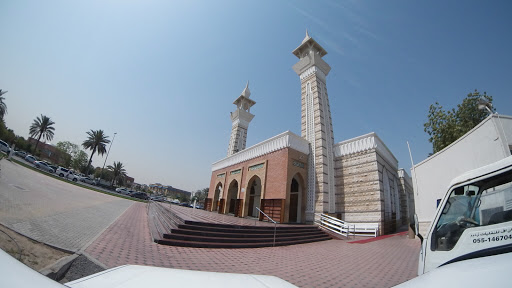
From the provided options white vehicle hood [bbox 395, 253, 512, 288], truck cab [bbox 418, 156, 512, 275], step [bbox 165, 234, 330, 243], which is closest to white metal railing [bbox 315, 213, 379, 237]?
step [bbox 165, 234, 330, 243]

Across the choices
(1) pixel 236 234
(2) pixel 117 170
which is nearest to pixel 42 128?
(1) pixel 236 234

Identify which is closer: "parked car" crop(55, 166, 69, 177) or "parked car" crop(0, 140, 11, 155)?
"parked car" crop(0, 140, 11, 155)

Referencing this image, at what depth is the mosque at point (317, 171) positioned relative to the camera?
11.8 m

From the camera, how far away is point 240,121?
74.4ft

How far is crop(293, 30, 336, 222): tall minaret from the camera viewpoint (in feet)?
40.6

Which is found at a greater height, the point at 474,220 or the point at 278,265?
the point at 474,220

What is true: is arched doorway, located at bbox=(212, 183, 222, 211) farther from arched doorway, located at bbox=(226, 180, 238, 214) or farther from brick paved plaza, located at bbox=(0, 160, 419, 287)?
brick paved plaza, located at bbox=(0, 160, 419, 287)

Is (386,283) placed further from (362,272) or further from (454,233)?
(454,233)

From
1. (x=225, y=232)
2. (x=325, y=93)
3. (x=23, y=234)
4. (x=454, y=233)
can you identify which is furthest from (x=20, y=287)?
(x=325, y=93)

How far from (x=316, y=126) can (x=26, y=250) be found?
1451 cm

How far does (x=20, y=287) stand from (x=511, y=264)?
8.95 feet

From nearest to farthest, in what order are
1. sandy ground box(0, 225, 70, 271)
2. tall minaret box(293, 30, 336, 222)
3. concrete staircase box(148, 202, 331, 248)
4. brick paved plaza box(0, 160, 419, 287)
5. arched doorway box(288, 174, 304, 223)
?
sandy ground box(0, 225, 70, 271)
brick paved plaza box(0, 160, 419, 287)
concrete staircase box(148, 202, 331, 248)
tall minaret box(293, 30, 336, 222)
arched doorway box(288, 174, 304, 223)

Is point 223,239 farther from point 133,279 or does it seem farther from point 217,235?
point 133,279

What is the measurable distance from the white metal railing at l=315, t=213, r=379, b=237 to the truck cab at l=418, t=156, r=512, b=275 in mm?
9075
